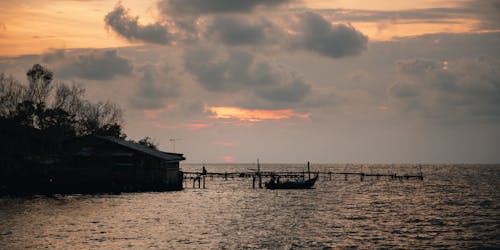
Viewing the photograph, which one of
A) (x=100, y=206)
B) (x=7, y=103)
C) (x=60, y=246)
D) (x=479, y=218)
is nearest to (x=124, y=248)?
(x=60, y=246)

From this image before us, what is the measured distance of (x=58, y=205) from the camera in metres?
72.6

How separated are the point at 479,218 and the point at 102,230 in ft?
131

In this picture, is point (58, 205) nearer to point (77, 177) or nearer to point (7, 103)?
point (77, 177)

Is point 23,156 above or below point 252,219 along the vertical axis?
above

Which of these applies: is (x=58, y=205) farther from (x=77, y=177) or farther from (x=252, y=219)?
(x=252, y=219)

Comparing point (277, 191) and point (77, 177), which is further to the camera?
point (277, 191)

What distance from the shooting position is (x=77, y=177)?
8506 centimetres

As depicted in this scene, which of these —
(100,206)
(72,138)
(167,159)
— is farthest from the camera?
(72,138)

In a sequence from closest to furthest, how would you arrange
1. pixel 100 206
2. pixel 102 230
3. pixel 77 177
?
pixel 102 230
pixel 100 206
pixel 77 177

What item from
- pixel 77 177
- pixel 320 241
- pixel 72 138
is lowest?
pixel 320 241

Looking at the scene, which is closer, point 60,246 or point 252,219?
point 60,246

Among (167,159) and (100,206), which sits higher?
(167,159)

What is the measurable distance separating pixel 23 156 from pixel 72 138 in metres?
17.7

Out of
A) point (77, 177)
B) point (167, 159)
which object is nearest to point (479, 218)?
point (167, 159)
